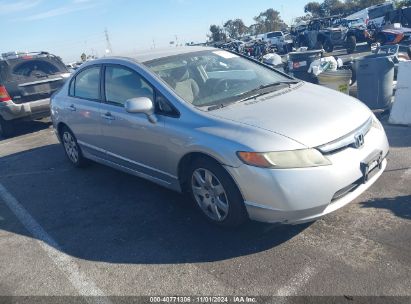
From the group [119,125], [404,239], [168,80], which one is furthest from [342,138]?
[119,125]

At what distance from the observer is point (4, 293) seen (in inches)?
124

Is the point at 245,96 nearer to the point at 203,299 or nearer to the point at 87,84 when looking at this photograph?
the point at 203,299

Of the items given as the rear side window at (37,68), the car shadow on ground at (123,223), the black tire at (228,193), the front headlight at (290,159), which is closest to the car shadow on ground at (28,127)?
the rear side window at (37,68)

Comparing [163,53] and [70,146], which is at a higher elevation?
[163,53]

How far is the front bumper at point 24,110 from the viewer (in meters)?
8.32

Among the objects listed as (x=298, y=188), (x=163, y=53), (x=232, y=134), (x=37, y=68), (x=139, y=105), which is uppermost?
(x=163, y=53)

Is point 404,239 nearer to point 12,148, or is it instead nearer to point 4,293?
point 4,293

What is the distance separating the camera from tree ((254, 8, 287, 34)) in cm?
7706

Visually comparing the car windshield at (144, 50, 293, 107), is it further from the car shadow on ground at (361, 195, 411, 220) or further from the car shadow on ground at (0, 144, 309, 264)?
the car shadow on ground at (361, 195, 411, 220)

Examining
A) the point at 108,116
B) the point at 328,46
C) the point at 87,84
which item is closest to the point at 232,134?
the point at 108,116

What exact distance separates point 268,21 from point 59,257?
8061 centimetres

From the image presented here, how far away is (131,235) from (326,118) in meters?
2.09

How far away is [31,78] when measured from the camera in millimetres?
8703

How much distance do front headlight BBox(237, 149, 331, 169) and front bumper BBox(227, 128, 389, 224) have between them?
0.04 m
